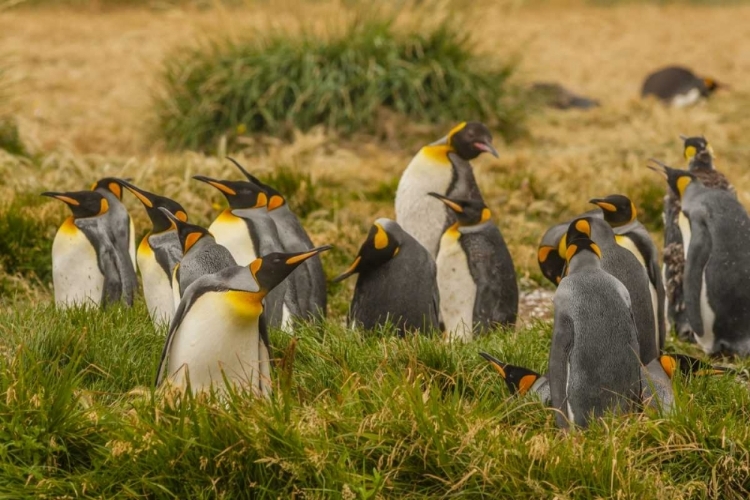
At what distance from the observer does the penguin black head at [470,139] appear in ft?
23.2

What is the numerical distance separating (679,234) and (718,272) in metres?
0.66

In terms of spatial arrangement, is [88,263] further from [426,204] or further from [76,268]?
[426,204]

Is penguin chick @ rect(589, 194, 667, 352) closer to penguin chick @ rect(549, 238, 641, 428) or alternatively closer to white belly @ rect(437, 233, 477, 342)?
white belly @ rect(437, 233, 477, 342)

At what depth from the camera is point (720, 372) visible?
15.0 feet

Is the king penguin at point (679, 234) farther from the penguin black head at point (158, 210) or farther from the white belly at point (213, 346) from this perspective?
the white belly at point (213, 346)

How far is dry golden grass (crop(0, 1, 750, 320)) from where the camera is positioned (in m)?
8.20

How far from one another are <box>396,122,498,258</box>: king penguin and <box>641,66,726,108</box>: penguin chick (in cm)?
751

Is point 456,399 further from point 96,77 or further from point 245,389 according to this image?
point 96,77

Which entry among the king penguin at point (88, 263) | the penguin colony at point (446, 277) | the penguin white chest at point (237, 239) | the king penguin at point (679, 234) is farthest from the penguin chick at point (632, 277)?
the king penguin at point (88, 263)

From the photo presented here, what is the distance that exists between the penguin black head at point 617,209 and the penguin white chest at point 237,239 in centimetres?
178

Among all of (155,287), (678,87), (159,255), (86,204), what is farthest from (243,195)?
(678,87)

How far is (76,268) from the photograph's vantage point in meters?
5.67

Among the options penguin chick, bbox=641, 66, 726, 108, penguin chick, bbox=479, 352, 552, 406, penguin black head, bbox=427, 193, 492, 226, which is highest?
penguin black head, bbox=427, 193, 492, 226

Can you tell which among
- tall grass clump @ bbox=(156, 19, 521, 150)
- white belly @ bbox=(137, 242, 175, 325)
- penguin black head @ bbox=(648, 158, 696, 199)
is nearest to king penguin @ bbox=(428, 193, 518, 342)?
penguin black head @ bbox=(648, 158, 696, 199)
